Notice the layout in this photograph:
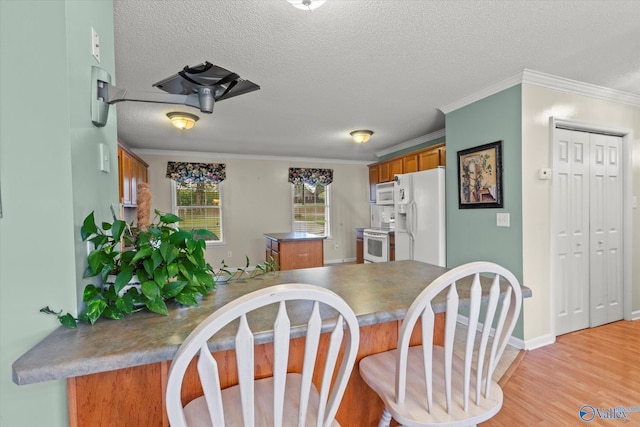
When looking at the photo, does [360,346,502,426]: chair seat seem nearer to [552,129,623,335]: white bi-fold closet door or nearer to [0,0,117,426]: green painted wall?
[0,0,117,426]: green painted wall

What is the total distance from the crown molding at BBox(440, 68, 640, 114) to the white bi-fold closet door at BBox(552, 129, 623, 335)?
0.37m

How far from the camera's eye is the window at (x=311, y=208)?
21.2 ft

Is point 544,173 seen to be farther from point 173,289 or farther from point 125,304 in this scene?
point 125,304

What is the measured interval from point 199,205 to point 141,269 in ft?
17.1

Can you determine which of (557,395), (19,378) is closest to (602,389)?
(557,395)

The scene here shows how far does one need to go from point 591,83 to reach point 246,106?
3.29 meters

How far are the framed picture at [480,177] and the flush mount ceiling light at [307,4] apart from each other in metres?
2.04

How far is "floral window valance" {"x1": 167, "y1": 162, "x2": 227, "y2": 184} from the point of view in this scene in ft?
17.9

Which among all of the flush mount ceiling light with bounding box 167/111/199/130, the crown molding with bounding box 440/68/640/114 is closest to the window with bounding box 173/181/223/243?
the flush mount ceiling light with bounding box 167/111/199/130

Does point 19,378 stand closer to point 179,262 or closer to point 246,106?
point 179,262

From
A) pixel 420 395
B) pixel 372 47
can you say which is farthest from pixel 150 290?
pixel 372 47

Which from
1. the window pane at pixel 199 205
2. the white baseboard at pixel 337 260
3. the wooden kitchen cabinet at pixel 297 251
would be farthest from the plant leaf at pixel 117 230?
the white baseboard at pixel 337 260

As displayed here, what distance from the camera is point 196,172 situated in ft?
18.3

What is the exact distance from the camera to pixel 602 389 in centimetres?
199
